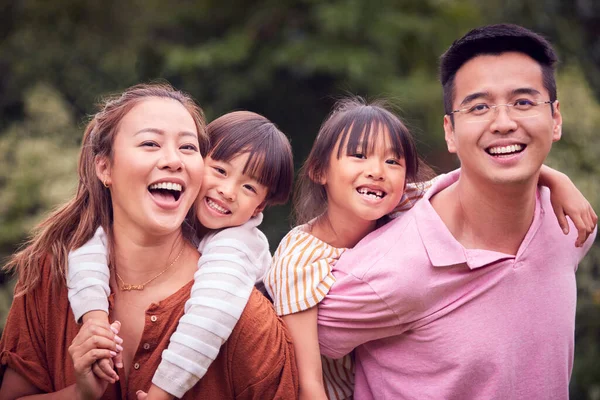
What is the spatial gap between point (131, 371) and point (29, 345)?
372 millimetres

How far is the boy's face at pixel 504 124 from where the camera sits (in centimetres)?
240

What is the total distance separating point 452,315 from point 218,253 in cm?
82

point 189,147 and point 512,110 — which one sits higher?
point 512,110

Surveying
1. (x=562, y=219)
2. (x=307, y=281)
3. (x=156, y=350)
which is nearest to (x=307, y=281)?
(x=307, y=281)

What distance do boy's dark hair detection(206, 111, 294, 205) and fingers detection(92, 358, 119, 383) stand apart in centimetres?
82

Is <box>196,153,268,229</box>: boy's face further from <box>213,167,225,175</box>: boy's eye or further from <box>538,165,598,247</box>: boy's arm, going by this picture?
<box>538,165,598,247</box>: boy's arm

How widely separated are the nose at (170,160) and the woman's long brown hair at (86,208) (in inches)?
7.5

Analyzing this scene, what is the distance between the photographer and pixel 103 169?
2498mm

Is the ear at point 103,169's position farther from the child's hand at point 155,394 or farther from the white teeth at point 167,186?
the child's hand at point 155,394

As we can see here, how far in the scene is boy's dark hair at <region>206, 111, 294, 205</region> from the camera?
2.59m

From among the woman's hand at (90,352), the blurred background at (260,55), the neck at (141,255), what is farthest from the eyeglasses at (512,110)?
the blurred background at (260,55)

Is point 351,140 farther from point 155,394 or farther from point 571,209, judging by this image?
point 155,394

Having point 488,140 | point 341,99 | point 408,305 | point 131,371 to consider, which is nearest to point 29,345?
point 131,371

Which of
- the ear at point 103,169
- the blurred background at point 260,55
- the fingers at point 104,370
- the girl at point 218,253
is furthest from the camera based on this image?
the blurred background at point 260,55
